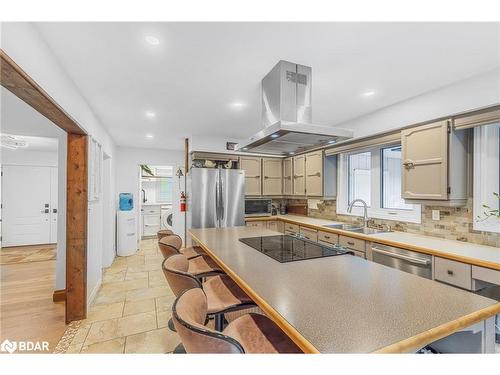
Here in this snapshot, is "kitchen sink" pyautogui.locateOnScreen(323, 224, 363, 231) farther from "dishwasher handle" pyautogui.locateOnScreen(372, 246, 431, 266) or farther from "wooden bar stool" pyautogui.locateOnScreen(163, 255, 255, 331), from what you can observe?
"wooden bar stool" pyautogui.locateOnScreen(163, 255, 255, 331)

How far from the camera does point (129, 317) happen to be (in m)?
2.55

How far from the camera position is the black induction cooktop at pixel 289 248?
175 cm

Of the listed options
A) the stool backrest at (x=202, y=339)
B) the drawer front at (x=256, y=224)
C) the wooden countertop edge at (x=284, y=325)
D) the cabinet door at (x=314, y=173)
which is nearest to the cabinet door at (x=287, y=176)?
the cabinet door at (x=314, y=173)

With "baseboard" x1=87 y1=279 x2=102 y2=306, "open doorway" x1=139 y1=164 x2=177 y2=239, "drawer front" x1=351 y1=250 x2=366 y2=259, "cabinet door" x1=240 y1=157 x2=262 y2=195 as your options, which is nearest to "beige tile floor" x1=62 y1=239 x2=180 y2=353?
"baseboard" x1=87 y1=279 x2=102 y2=306

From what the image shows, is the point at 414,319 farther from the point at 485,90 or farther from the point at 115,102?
the point at 115,102

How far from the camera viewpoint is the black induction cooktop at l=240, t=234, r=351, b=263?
1753 mm

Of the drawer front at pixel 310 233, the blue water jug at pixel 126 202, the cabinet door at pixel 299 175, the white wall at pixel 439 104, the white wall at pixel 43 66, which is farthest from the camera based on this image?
the blue water jug at pixel 126 202

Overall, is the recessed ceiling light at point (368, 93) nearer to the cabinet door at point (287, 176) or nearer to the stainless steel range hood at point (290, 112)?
the stainless steel range hood at point (290, 112)

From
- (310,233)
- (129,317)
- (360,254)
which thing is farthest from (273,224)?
(129,317)

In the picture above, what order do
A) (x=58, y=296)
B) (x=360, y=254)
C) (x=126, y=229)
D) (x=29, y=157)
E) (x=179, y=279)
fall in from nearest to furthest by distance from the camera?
(x=179, y=279), (x=360, y=254), (x=58, y=296), (x=126, y=229), (x=29, y=157)

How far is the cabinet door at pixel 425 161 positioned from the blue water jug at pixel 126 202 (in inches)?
194

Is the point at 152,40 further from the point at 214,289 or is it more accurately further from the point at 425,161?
the point at 425,161

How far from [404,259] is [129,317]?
2.79 meters
